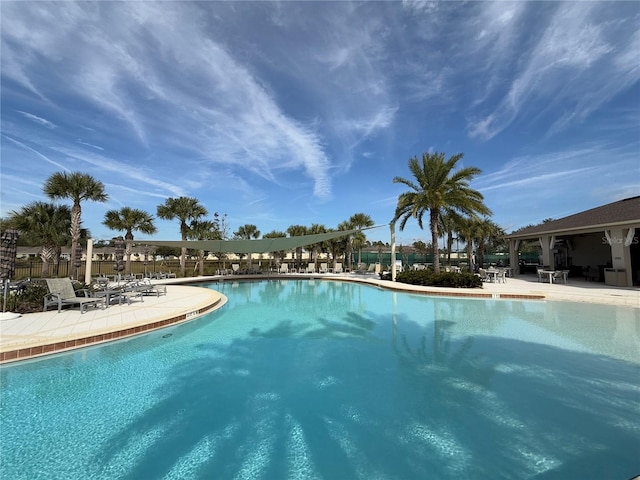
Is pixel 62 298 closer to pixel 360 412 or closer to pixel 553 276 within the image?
pixel 360 412

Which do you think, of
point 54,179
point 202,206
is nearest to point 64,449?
point 54,179

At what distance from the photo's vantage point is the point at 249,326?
25.7ft

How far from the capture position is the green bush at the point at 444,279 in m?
13.6

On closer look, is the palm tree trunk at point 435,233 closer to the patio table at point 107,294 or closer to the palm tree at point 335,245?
the palm tree at point 335,245

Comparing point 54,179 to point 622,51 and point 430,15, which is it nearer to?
point 430,15

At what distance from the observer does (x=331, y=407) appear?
12.0 ft

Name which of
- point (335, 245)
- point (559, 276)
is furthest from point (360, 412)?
point (335, 245)

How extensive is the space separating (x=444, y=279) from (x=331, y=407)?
1200 centimetres

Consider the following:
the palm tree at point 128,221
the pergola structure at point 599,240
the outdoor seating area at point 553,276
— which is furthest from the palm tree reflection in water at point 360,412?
the palm tree at point 128,221

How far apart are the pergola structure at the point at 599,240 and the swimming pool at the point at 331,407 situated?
8161 mm

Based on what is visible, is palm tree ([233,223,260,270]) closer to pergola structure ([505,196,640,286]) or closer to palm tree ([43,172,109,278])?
palm tree ([43,172,109,278])

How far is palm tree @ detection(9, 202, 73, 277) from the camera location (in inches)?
651

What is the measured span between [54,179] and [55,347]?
14.1 meters

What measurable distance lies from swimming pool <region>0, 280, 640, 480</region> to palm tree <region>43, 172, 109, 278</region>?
41.8 feet
